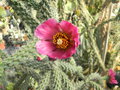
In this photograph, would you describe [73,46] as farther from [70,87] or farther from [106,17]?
[106,17]

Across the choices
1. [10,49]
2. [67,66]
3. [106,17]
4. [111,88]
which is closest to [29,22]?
[67,66]

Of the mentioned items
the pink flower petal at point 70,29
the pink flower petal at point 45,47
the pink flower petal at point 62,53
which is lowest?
the pink flower petal at point 62,53

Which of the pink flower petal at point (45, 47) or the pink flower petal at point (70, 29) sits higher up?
the pink flower petal at point (70, 29)

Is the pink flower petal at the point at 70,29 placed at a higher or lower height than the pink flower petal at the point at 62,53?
higher
